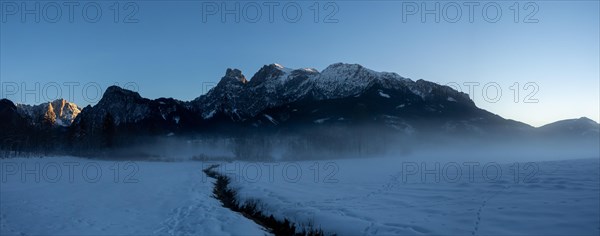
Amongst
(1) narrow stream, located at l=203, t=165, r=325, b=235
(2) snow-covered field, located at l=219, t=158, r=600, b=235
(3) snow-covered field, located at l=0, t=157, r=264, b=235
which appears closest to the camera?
(2) snow-covered field, located at l=219, t=158, r=600, b=235

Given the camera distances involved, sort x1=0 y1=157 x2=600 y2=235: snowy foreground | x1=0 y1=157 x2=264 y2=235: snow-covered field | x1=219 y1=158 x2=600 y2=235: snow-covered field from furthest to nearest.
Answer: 1. x1=0 y1=157 x2=264 y2=235: snow-covered field
2. x1=0 y1=157 x2=600 y2=235: snowy foreground
3. x1=219 y1=158 x2=600 y2=235: snow-covered field

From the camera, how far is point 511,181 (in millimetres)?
25031

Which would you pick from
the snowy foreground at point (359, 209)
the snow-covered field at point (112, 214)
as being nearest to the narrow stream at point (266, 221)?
the snowy foreground at point (359, 209)

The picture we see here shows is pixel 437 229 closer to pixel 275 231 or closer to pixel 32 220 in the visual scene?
pixel 275 231

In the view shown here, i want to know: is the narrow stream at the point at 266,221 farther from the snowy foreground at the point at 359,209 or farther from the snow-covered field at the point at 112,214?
the snow-covered field at the point at 112,214

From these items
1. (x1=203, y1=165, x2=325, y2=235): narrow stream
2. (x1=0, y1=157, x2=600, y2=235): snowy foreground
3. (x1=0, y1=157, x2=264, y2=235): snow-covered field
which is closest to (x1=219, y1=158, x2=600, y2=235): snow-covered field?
(x1=0, y1=157, x2=600, y2=235): snowy foreground

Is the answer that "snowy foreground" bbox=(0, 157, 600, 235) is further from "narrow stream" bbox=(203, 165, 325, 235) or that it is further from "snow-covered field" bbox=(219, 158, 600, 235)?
"narrow stream" bbox=(203, 165, 325, 235)

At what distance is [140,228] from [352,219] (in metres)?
10.4

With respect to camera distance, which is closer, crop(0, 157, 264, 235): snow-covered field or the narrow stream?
crop(0, 157, 264, 235): snow-covered field

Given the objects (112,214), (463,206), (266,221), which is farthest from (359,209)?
(112,214)

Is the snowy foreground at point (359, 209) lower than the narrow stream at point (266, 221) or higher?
higher

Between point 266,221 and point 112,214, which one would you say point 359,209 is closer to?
point 266,221

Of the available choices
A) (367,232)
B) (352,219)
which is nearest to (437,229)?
(367,232)

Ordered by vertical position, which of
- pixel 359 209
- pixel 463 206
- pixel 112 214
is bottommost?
pixel 359 209
